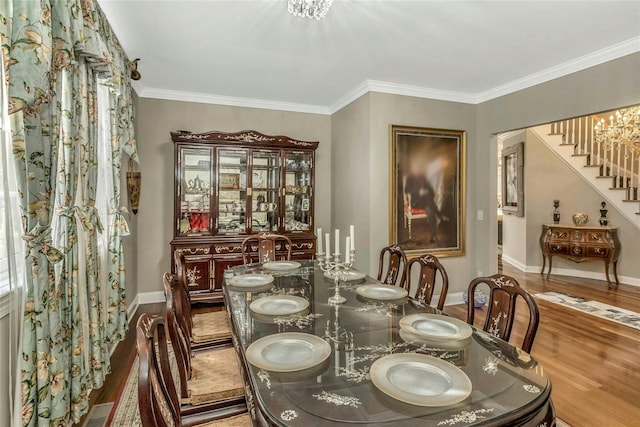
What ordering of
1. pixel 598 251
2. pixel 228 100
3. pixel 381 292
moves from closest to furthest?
pixel 381 292, pixel 228 100, pixel 598 251

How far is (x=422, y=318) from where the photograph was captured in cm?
156

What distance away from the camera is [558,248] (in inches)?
222

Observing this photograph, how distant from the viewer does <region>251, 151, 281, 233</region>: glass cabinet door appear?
4367 millimetres

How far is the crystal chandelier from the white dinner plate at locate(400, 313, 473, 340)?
1852 millimetres

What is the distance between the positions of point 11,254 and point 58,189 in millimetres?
532

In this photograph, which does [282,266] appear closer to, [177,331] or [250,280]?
[250,280]

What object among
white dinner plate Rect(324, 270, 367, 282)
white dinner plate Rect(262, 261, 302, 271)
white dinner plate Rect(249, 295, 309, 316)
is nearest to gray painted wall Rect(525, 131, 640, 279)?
white dinner plate Rect(324, 270, 367, 282)

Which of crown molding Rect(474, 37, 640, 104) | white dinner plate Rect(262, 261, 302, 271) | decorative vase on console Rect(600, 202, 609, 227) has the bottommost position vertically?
white dinner plate Rect(262, 261, 302, 271)

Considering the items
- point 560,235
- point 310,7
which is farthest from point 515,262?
point 310,7

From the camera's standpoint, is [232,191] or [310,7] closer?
[310,7]

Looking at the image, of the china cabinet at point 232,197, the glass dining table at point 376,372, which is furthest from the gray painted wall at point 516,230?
the glass dining table at point 376,372

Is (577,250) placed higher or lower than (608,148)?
lower

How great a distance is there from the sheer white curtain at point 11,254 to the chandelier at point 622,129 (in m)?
6.29

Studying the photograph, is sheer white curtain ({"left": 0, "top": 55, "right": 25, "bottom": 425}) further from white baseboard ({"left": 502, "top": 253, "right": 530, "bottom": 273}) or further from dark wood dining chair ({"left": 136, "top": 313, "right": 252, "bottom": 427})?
white baseboard ({"left": 502, "top": 253, "right": 530, "bottom": 273})
